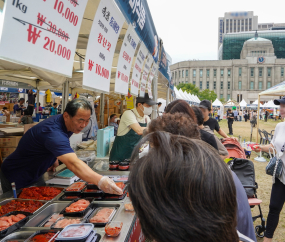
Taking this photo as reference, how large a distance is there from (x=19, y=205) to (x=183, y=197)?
2161 mm

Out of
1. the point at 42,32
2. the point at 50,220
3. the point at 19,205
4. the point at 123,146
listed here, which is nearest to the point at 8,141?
the point at 123,146

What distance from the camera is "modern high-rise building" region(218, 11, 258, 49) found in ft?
446

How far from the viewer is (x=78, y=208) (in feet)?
6.78

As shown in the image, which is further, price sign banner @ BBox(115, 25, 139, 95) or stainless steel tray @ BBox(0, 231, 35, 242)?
price sign banner @ BBox(115, 25, 139, 95)

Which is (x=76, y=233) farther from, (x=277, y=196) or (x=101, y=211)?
(x=277, y=196)

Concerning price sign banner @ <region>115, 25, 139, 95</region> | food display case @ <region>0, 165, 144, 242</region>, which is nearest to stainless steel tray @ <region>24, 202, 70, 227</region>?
food display case @ <region>0, 165, 144, 242</region>

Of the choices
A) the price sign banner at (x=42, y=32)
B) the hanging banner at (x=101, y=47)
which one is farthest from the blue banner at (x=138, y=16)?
the price sign banner at (x=42, y=32)

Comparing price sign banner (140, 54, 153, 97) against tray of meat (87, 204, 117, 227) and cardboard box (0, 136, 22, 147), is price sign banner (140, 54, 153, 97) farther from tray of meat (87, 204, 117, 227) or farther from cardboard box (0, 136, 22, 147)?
cardboard box (0, 136, 22, 147)

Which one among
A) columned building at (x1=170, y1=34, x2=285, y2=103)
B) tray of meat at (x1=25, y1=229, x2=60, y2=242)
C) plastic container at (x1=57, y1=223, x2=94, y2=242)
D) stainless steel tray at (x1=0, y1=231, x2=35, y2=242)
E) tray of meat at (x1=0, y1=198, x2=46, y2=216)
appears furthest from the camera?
columned building at (x1=170, y1=34, x2=285, y2=103)

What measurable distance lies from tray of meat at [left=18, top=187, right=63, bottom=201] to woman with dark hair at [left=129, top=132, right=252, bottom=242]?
2093mm

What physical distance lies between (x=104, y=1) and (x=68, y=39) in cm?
78

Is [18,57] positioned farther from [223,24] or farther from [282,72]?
[223,24]

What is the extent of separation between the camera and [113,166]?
3.46m

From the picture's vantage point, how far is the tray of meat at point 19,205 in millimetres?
2084
